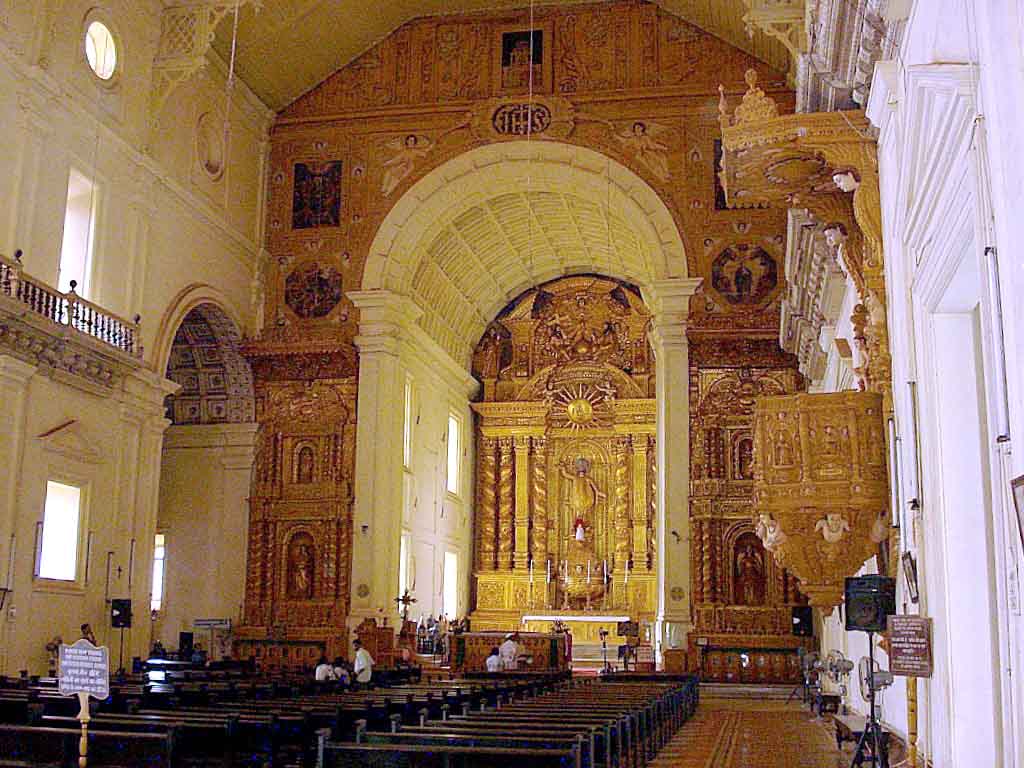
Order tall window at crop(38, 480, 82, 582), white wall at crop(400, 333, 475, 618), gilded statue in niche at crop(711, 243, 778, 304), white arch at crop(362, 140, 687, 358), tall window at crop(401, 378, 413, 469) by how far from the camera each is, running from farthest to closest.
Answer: white wall at crop(400, 333, 475, 618) → tall window at crop(401, 378, 413, 469) → white arch at crop(362, 140, 687, 358) → gilded statue in niche at crop(711, 243, 778, 304) → tall window at crop(38, 480, 82, 582)

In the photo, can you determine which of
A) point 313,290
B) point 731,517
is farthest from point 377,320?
point 731,517

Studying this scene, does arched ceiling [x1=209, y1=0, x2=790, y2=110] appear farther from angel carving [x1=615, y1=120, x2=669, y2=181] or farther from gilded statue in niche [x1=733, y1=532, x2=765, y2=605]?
gilded statue in niche [x1=733, y1=532, x2=765, y2=605]

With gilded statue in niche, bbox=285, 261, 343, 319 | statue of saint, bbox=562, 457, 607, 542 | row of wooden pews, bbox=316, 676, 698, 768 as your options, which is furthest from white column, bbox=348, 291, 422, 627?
row of wooden pews, bbox=316, 676, 698, 768

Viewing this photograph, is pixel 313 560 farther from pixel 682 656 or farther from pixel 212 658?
pixel 682 656

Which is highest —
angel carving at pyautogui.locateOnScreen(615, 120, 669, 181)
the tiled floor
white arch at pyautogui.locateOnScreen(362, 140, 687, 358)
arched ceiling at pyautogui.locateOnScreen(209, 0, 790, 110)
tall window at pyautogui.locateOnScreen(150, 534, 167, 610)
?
arched ceiling at pyautogui.locateOnScreen(209, 0, 790, 110)

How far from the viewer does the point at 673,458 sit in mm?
23266

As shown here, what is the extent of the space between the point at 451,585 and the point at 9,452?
1552 centimetres

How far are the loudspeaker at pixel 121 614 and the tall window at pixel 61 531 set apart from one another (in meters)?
0.76

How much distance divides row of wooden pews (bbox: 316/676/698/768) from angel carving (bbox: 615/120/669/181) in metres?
13.5

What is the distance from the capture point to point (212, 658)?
914 inches

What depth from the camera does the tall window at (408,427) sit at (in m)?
25.6

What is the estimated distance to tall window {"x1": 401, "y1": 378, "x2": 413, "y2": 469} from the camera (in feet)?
83.8

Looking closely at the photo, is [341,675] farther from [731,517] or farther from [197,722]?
[197,722]

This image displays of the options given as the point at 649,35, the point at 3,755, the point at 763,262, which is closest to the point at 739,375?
the point at 763,262
